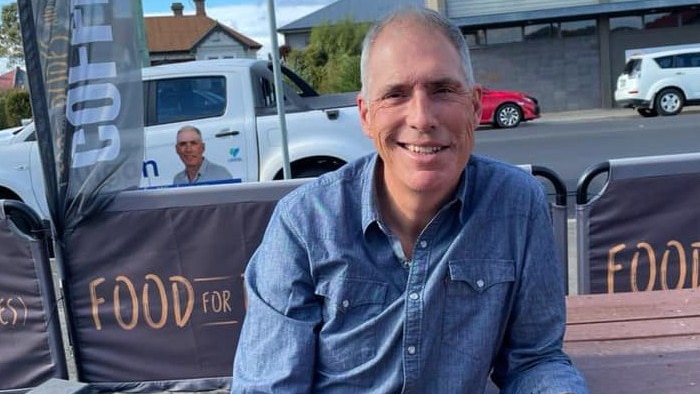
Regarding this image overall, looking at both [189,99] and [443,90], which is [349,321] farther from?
[189,99]

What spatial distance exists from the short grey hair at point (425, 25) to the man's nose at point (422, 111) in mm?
106

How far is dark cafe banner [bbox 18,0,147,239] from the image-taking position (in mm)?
3498

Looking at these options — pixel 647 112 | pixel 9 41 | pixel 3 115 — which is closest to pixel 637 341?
pixel 647 112

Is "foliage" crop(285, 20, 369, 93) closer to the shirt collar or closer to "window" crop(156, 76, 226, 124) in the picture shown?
"window" crop(156, 76, 226, 124)

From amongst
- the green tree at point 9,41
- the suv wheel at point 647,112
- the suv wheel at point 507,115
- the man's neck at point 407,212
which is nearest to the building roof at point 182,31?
the green tree at point 9,41

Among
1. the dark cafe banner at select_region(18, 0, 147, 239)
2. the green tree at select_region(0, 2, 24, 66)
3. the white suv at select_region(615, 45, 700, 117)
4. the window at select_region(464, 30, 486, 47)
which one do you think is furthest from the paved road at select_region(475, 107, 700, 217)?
the green tree at select_region(0, 2, 24, 66)

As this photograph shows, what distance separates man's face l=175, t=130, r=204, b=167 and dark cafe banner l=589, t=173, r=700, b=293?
12.0 ft

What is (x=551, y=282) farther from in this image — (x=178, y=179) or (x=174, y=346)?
(x=178, y=179)

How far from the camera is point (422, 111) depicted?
159 centimetres

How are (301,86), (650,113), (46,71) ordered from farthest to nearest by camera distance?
1. (650,113)
2. (301,86)
3. (46,71)

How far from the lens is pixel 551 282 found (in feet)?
5.66

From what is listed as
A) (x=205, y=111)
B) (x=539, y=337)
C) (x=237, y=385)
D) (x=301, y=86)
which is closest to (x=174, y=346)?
(x=237, y=385)

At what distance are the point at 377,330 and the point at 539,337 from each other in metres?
0.40

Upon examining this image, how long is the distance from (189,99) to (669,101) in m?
16.7
